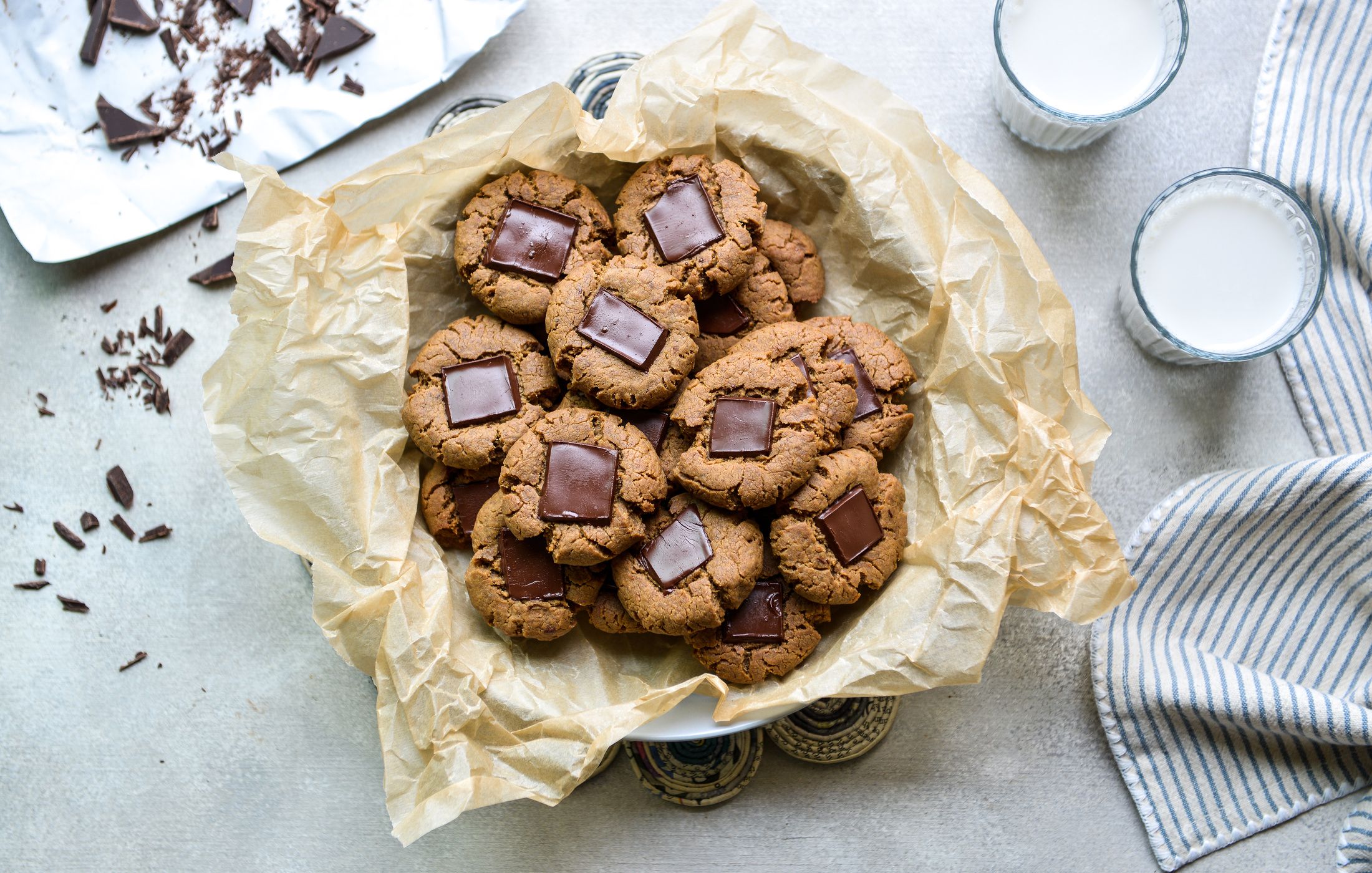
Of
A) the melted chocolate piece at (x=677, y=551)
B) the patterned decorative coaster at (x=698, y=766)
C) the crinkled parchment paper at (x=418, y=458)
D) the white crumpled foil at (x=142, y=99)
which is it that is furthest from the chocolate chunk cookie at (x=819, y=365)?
the white crumpled foil at (x=142, y=99)

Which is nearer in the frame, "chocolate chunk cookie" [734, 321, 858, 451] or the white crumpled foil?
"chocolate chunk cookie" [734, 321, 858, 451]

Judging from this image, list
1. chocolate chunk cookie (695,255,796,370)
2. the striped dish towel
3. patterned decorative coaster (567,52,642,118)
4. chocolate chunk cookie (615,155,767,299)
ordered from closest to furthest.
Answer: chocolate chunk cookie (615,155,767,299) < chocolate chunk cookie (695,255,796,370) < the striped dish towel < patterned decorative coaster (567,52,642,118)

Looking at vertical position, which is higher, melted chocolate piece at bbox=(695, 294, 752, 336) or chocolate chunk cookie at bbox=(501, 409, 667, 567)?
melted chocolate piece at bbox=(695, 294, 752, 336)

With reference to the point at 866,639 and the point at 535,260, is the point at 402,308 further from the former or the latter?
the point at 866,639

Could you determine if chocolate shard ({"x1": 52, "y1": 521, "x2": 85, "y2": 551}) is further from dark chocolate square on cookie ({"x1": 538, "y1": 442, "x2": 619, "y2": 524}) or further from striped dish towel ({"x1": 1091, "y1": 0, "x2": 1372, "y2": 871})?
striped dish towel ({"x1": 1091, "y1": 0, "x2": 1372, "y2": 871})

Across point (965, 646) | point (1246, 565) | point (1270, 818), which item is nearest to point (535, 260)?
point (965, 646)

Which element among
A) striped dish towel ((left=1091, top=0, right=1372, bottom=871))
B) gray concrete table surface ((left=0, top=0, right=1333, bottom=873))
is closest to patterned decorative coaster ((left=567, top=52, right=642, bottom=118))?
gray concrete table surface ((left=0, top=0, right=1333, bottom=873))
